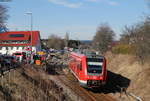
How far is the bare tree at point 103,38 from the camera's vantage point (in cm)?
6245

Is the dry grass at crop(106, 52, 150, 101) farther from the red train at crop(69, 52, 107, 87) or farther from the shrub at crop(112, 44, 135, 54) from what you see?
the red train at crop(69, 52, 107, 87)

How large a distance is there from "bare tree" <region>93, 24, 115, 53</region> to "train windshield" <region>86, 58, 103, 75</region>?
1325 inches

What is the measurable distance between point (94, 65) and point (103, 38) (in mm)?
39223

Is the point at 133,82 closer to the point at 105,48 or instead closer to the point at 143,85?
the point at 143,85

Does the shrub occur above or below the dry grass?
above

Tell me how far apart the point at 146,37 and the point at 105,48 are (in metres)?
30.9

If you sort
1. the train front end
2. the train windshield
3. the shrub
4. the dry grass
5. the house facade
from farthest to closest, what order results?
the house facade → the shrub → the train windshield → the train front end → the dry grass

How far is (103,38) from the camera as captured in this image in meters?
65.4

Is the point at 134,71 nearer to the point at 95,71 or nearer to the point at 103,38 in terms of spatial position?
the point at 95,71

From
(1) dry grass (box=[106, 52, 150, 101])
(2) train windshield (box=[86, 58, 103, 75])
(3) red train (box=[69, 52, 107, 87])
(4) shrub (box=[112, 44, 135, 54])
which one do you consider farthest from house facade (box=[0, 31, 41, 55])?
(2) train windshield (box=[86, 58, 103, 75])

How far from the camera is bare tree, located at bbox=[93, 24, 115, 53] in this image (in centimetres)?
6245

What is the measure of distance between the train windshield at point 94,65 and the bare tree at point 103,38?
33650 mm

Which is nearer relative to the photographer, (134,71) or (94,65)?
(94,65)

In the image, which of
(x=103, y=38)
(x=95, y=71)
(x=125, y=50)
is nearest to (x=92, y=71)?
(x=95, y=71)
